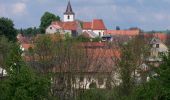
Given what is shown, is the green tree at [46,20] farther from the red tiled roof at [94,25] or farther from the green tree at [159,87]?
the green tree at [159,87]

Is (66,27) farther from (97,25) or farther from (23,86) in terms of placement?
(23,86)

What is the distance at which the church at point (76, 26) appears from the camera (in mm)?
97094

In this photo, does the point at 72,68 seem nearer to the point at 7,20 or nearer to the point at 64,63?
the point at 64,63

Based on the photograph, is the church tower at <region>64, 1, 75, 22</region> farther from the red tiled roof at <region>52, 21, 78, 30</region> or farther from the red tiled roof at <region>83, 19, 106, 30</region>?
the red tiled roof at <region>52, 21, 78, 30</region>

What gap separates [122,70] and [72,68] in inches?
159

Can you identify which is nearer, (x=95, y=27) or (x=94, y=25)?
(x=95, y=27)

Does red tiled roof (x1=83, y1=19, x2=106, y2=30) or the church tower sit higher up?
the church tower

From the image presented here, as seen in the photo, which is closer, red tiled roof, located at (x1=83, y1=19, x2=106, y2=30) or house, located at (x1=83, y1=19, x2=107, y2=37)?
house, located at (x1=83, y1=19, x2=107, y2=37)

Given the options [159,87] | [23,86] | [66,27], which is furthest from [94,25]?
[159,87]

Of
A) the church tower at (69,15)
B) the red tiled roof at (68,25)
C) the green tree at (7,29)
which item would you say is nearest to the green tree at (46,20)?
the red tiled roof at (68,25)

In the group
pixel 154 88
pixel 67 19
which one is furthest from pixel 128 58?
pixel 67 19

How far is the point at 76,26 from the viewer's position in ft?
339

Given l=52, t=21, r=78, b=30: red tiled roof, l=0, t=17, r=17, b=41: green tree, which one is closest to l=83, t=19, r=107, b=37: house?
l=52, t=21, r=78, b=30: red tiled roof

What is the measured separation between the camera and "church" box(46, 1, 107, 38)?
319 feet
